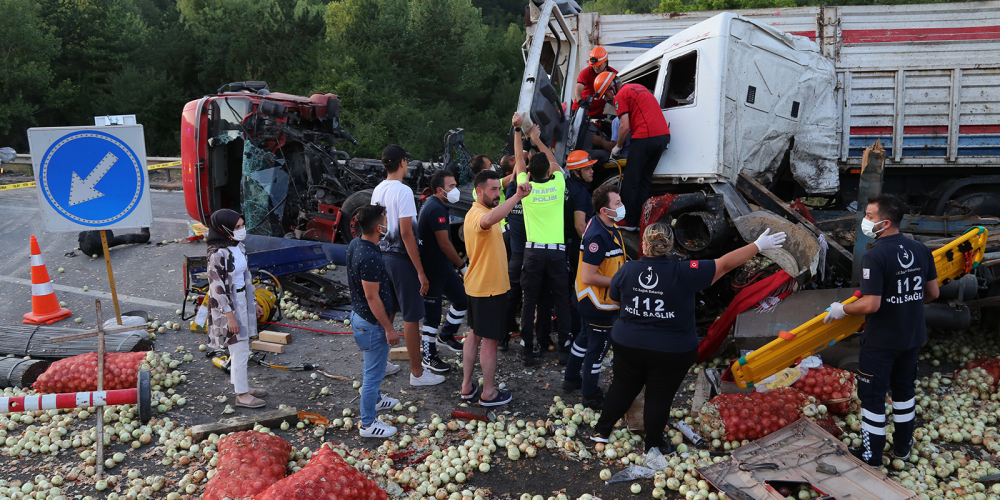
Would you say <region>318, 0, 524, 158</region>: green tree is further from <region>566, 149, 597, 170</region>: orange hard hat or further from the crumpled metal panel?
the crumpled metal panel

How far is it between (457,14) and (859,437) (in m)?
28.4

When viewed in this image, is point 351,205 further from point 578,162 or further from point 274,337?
point 578,162

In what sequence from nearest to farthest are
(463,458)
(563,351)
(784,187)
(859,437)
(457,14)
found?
1. (463,458)
2. (859,437)
3. (563,351)
4. (784,187)
5. (457,14)

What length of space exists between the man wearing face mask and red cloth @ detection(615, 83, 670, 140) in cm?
193

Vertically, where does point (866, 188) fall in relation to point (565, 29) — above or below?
below

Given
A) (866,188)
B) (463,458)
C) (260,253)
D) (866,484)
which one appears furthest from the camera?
(260,253)

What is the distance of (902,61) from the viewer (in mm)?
7660

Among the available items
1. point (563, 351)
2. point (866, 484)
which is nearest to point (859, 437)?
point (866, 484)

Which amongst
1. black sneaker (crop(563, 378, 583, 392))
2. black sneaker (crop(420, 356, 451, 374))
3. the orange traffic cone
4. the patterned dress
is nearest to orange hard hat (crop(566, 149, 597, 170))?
black sneaker (crop(563, 378, 583, 392))

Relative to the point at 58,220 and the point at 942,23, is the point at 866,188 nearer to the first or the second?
the point at 942,23

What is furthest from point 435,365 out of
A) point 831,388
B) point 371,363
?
point 831,388

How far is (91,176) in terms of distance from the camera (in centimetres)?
633

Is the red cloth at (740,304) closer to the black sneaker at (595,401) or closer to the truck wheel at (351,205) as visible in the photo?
the black sneaker at (595,401)

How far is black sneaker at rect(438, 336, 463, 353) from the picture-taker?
633 centimetres
